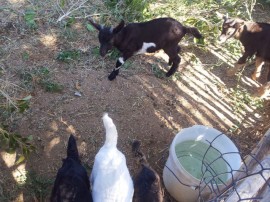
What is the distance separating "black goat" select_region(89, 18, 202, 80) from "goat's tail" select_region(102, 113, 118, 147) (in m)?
1.57

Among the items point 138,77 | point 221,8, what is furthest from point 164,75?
point 221,8

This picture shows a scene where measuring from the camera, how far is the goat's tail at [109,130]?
2.90 meters

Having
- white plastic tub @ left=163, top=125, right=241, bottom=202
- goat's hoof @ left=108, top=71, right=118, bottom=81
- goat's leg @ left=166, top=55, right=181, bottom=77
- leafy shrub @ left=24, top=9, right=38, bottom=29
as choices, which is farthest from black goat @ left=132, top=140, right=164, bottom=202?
leafy shrub @ left=24, top=9, right=38, bottom=29

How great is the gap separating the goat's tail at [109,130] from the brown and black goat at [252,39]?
2.58 metres

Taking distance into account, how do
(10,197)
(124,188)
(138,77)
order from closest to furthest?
(124,188)
(10,197)
(138,77)

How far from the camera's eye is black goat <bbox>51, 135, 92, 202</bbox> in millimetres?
2944

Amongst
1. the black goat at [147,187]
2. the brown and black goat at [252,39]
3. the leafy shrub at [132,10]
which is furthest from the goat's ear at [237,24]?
the black goat at [147,187]

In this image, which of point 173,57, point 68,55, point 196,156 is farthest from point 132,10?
point 196,156

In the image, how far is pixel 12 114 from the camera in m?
3.83

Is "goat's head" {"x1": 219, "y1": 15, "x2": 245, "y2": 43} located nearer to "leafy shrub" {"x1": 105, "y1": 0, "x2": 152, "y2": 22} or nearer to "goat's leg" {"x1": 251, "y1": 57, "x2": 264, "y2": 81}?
"goat's leg" {"x1": 251, "y1": 57, "x2": 264, "y2": 81}

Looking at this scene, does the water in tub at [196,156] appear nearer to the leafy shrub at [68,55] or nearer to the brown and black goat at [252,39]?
the brown and black goat at [252,39]

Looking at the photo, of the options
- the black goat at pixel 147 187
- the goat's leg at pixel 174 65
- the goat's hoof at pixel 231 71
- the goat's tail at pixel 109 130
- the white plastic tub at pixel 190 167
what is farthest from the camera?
the goat's hoof at pixel 231 71

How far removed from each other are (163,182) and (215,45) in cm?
252

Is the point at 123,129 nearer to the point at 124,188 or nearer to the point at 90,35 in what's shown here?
the point at 124,188
